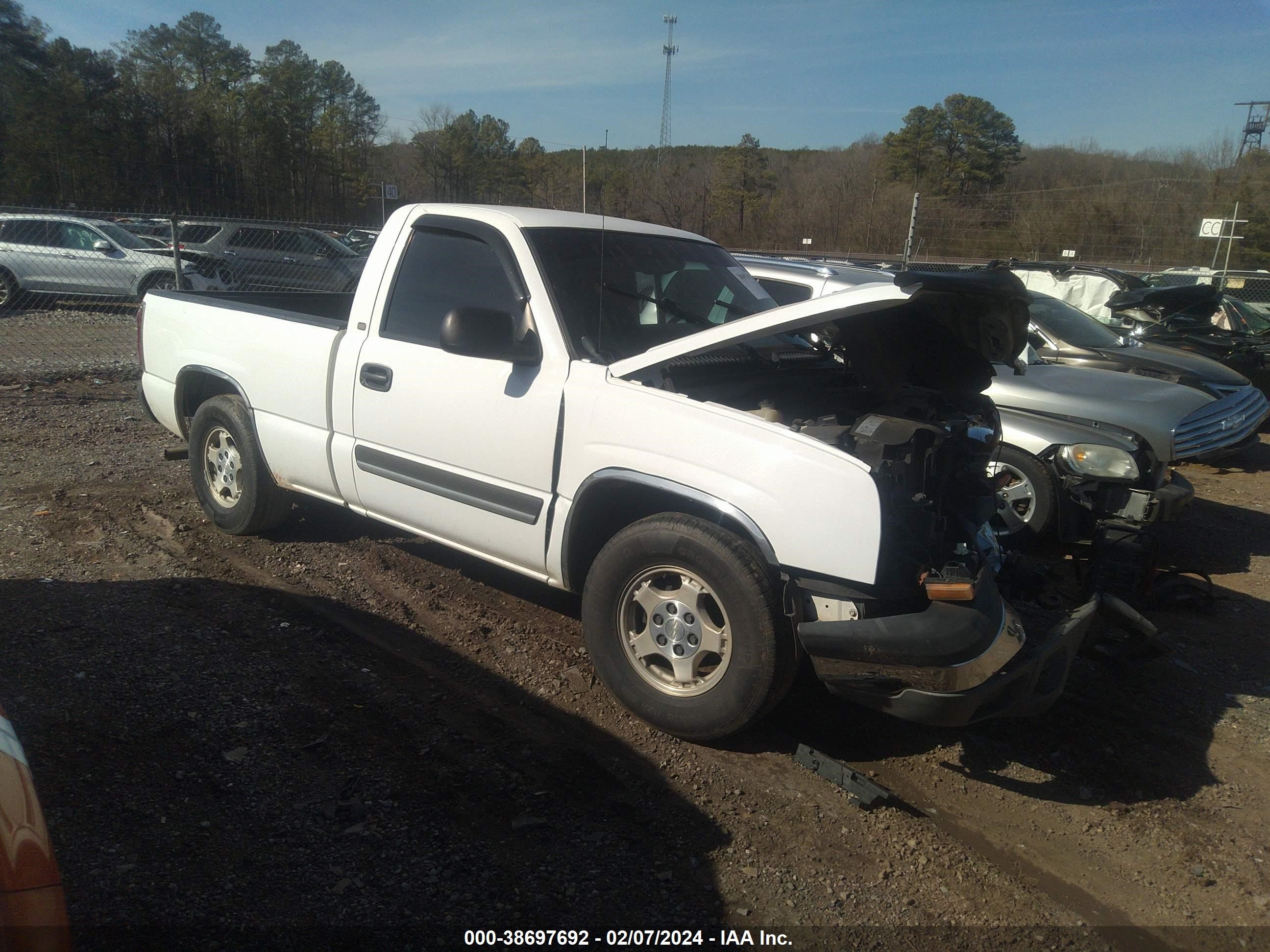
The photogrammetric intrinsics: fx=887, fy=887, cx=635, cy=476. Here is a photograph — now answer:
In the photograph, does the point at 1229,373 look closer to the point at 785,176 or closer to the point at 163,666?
the point at 163,666

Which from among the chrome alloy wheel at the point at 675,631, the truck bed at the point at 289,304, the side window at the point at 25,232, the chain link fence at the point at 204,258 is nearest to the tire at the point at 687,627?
the chrome alloy wheel at the point at 675,631

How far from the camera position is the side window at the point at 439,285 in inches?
169

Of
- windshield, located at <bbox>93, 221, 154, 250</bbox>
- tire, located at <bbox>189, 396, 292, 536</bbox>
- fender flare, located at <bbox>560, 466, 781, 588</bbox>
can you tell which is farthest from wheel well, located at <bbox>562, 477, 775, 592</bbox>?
windshield, located at <bbox>93, 221, 154, 250</bbox>

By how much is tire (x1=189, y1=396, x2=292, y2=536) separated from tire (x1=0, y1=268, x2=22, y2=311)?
1246 centimetres

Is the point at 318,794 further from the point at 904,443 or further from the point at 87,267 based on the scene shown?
the point at 87,267

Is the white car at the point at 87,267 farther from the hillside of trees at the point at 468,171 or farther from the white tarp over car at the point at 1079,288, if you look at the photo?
the white tarp over car at the point at 1079,288

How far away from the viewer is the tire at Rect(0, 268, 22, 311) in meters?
15.1

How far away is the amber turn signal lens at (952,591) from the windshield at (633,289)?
62.9 inches

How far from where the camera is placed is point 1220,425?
7.52 m

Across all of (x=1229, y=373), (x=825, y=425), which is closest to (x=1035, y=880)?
Result: (x=825, y=425)

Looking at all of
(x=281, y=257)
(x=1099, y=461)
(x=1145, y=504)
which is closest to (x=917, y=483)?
(x=1145, y=504)

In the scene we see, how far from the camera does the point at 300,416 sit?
16.1 ft

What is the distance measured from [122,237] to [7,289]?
8.75ft

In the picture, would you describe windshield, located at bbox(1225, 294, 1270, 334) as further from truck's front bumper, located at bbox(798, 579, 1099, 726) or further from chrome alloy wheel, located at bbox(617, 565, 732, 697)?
chrome alloy wheel, located at bbox(617, 565, 732, 697)
